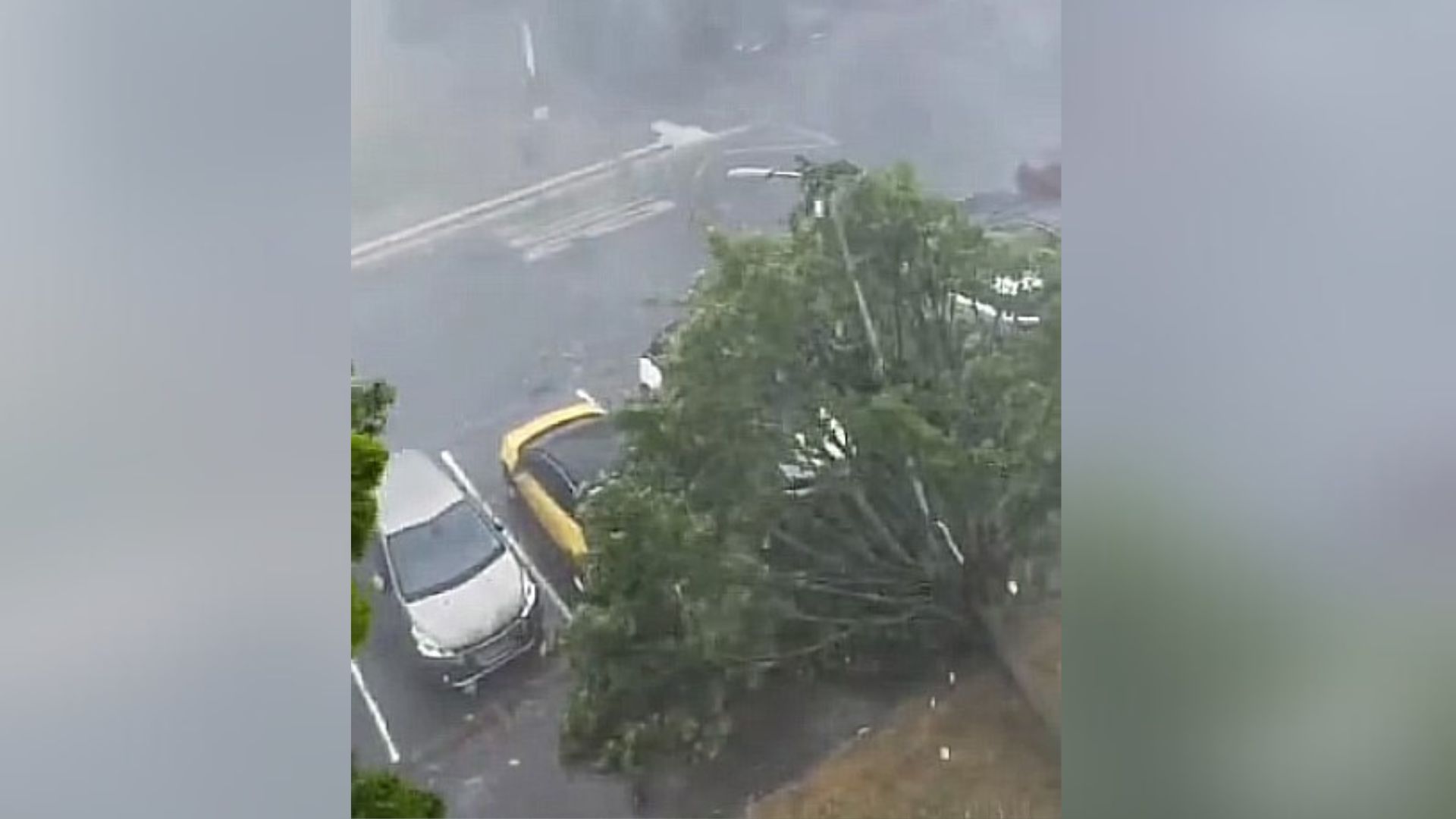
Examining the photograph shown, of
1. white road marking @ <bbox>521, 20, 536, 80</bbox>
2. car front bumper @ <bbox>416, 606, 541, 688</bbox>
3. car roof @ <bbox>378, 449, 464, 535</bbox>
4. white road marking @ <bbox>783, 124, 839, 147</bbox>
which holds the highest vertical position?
white road marking @ <bbox>521, 20, 536, 80</bbox>

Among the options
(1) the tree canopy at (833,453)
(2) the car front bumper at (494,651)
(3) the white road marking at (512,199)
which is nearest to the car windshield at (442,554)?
(2) the car front bumper at (494,651)

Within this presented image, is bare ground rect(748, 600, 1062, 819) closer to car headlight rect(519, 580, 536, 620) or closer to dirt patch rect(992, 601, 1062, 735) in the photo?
dirt patch rect(992, 601, 1062, 735)

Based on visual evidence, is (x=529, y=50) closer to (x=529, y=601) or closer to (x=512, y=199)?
(x=512, y=199)

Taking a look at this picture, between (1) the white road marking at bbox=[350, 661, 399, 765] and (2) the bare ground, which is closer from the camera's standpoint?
(2) the bare ground

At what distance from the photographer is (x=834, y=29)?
220 cm

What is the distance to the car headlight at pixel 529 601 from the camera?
2.37 metres

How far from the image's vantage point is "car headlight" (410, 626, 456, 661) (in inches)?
93.0

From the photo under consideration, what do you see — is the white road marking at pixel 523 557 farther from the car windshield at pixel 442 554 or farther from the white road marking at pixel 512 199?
the white road marking at pixel 512 199

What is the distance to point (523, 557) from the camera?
7.76 ft

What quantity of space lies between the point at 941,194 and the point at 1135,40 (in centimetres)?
103

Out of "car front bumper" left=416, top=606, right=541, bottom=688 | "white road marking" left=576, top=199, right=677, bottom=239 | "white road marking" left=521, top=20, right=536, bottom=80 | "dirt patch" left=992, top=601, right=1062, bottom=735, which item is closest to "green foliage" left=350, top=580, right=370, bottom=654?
"car front bumper" left=416, top=606, right=541, bottom=688

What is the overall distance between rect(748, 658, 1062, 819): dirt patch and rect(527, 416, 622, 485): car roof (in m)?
0.60

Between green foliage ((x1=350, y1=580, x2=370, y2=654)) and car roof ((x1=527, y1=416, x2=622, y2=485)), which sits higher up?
car roof ((x1=527, y1=416, x2=622, y2=485))

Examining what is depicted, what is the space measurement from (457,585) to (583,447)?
0.32 m
